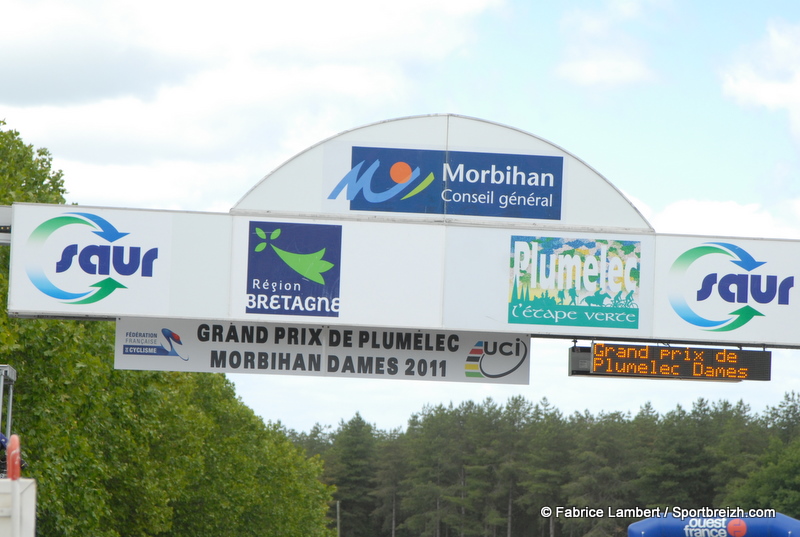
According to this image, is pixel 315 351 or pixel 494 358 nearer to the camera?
pixel 315 351

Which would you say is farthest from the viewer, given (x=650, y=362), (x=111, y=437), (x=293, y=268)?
(x=111, y=437)

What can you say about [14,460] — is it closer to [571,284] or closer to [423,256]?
[423,256]

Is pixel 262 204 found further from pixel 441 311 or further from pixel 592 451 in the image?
pixel 592 451

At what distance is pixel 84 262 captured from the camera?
50.5 feet

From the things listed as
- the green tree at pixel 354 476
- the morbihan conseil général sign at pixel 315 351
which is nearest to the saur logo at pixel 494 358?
the morbihan conseil général sign at pixel 315 351

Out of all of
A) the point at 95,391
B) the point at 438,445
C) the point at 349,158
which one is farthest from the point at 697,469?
Answer: the point at 349,158

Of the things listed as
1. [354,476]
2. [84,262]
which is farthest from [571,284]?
[354,476]

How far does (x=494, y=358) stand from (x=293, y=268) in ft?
10.6

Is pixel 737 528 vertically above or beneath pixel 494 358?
beneath

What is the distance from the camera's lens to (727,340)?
15641mm

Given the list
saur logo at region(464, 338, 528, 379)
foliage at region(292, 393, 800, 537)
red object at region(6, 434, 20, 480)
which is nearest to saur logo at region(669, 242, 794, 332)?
saur logo at region(464, 338, 528, 379)

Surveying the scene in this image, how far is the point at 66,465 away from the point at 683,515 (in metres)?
16.6

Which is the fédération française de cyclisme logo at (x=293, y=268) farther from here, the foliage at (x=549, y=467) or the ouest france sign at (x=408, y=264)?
the foliage at (x=549, y=467)

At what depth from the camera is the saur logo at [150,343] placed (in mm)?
15234
